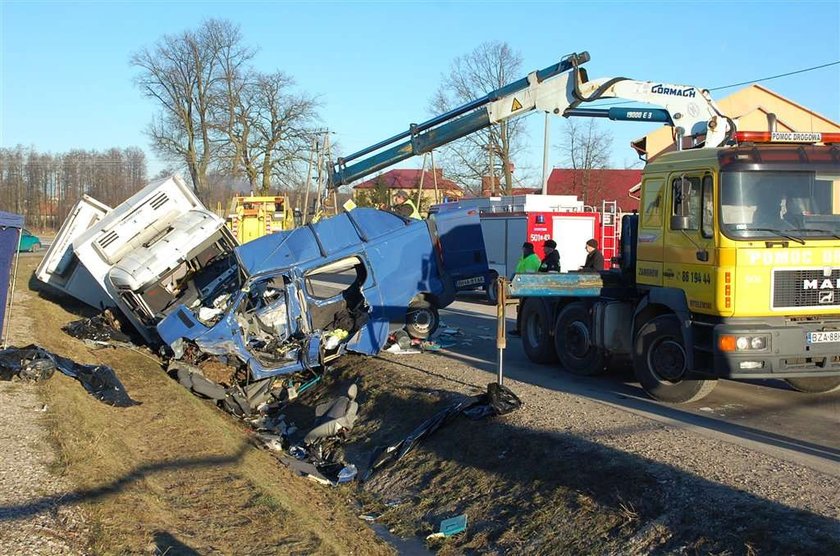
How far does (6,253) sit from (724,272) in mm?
9272

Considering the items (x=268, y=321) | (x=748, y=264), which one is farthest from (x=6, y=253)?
(x=748, y=264)

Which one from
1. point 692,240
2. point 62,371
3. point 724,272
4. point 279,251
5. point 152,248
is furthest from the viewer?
point 152,248

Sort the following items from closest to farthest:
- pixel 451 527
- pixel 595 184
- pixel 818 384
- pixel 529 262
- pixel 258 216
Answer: pixel 451 527 < pixel 818 384 < pixel 529 262 < pixel 258 216 < pixel 595 184

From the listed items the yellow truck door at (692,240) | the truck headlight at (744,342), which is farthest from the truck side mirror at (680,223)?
the truck headlight at (744,342)

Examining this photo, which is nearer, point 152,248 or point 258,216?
point 152,248

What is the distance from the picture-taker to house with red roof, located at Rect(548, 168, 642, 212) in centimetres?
4797

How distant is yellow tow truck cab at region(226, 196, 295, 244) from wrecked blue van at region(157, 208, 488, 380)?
17862 millimetres

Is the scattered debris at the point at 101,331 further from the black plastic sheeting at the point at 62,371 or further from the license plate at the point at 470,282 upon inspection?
→ the license plate at the point at 470,282

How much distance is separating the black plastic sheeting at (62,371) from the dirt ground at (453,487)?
9.1 inches

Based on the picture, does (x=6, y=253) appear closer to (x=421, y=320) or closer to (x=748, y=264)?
(x=421, y=320)

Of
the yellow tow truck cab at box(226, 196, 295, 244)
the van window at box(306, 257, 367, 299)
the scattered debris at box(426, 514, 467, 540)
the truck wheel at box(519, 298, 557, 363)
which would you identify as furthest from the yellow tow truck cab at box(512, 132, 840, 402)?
the yellow tow truck cab at box(226, 196, 295, 244)

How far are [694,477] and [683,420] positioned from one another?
2.39 meters

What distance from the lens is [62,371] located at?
33.5 ft

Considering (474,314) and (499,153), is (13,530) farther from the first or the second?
(499,153)
